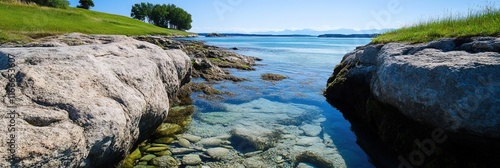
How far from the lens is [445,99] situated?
6195mm

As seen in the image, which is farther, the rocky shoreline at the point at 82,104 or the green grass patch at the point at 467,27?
the green grass patch at the point at 467,27

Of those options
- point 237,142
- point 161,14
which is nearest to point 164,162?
point 237,142

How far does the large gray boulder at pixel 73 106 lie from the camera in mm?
4086

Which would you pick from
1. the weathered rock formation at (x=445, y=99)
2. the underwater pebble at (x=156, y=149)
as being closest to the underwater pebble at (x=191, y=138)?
the underwater pebble at (x=156, y=149)

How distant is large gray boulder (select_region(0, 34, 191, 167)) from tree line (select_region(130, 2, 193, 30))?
151m

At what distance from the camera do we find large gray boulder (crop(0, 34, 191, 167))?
4.09 m

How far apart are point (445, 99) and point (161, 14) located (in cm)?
15570

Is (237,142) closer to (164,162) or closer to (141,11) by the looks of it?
(164,162)

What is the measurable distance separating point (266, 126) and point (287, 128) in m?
0.81

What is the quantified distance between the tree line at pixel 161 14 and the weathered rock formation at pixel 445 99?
500ft

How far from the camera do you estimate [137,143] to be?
7.78m

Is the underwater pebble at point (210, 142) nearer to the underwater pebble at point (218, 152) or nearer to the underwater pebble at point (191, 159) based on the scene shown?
the underwater pebble at point (218, 152)

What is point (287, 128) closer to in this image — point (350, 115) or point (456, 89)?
point (350, 115)

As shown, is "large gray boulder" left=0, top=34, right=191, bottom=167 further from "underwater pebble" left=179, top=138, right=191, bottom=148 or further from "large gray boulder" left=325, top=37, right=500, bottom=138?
"large gray boulder" left=325, top=37, right=500, bottom=138
